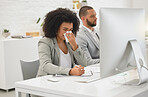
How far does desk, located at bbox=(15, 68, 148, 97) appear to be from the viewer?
185cm

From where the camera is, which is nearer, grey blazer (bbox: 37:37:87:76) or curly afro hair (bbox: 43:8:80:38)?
grey blazer (bbox: 37:37:87:76)

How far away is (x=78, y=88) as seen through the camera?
77.6 inches

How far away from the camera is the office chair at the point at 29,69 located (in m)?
2.67

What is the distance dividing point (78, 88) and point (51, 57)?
79 centimetres

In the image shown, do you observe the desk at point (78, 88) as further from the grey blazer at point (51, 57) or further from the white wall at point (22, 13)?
the white wall at point (22, 13)

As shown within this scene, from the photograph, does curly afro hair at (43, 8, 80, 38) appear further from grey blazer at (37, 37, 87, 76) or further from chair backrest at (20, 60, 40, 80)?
chair backrest at (20, 60, 40, 80)

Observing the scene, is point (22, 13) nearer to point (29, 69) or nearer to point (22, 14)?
point (22, 14)

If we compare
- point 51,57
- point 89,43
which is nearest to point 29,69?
point 51,57

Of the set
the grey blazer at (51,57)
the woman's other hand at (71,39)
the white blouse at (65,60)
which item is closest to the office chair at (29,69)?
the grey blazer at (51,57)

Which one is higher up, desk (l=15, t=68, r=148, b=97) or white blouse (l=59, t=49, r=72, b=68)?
white blouse (l=59, t=49, r=72, b=68)

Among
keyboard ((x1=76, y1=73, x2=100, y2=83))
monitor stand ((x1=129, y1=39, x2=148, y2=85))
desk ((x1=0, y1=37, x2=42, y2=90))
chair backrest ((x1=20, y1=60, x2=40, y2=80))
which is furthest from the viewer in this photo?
desk ((x1=0, y1=37, x2=42, y2=90))

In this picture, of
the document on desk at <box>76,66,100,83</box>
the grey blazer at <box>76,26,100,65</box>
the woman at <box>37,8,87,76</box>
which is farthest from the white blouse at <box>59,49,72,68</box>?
the grey blazer at <box>76,26,100,65</box>

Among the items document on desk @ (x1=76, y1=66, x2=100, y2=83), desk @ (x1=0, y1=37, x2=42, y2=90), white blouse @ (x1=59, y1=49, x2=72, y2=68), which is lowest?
desk @ (x1=0, y1=37, x2=42, y2=90)

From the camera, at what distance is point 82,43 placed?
3.48 metres
